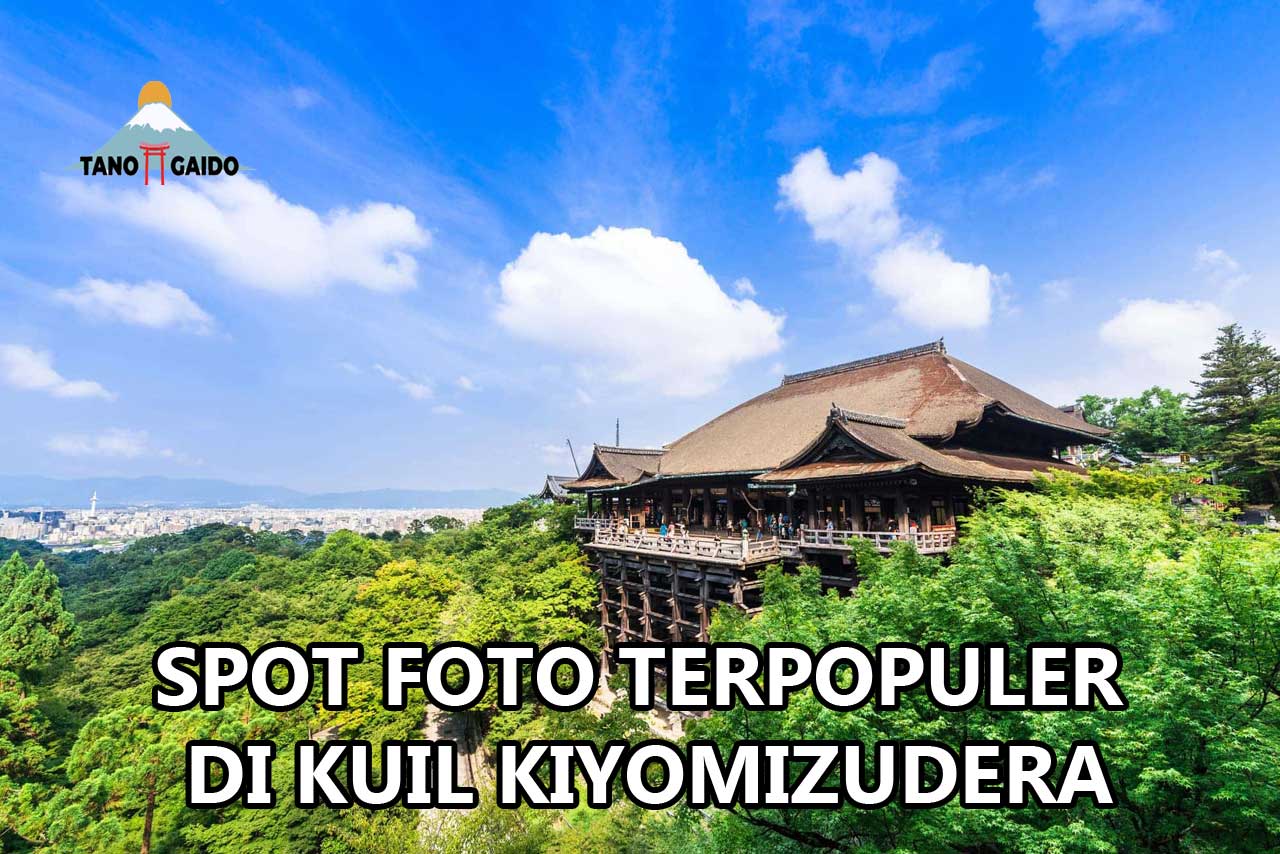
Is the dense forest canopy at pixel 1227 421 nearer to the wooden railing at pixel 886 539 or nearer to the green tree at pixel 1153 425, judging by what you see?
the green tree at pixel 1153 425

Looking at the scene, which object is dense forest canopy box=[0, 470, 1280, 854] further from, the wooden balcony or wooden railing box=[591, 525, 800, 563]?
wooden railing box=[591, 525, 800, 563]

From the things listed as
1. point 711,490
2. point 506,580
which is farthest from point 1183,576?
point 506,580

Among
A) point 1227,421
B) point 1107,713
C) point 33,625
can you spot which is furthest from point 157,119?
point 1227,421

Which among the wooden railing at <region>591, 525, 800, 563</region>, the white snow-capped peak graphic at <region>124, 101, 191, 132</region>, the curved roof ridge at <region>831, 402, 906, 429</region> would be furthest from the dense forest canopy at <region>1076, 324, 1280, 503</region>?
the white snow-capped peak graphic at <region>124, 101, 191, 132</region>

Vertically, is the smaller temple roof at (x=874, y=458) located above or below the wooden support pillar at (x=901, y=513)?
above

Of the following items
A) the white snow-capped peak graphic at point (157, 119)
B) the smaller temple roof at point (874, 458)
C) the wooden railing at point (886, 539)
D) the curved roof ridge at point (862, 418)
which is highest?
the white snow-capped peak graphic at point (157, 119)

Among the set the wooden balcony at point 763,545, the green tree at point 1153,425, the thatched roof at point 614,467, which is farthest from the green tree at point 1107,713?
the green tree at point 1153,425
